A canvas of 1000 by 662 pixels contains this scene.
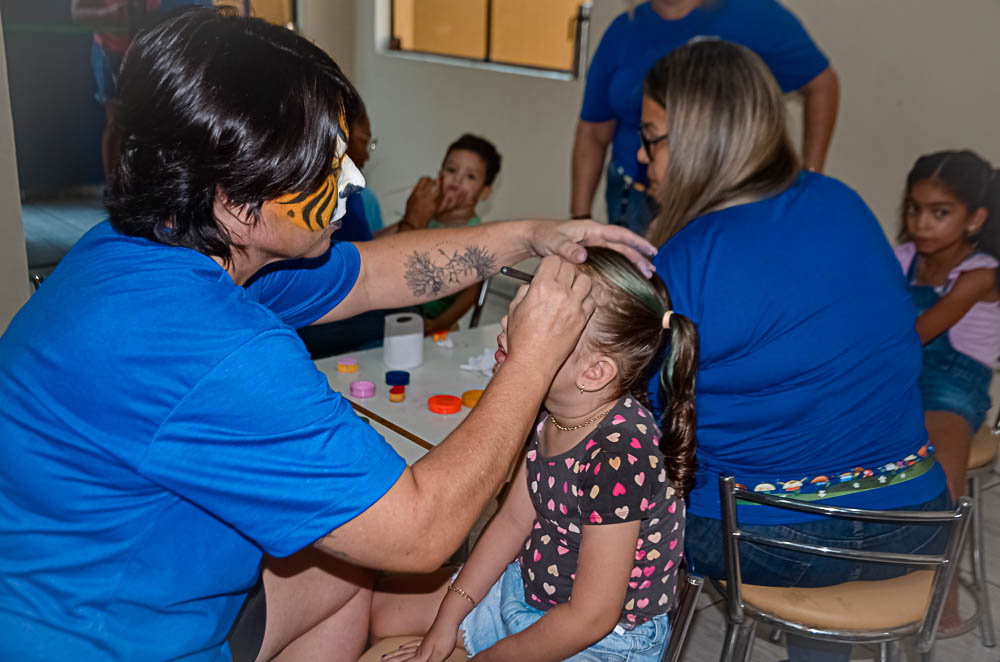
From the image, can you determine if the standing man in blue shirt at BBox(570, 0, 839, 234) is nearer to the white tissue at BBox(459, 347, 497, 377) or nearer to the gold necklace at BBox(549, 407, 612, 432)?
the white tissue at BBox(459, 347, 497, 377)

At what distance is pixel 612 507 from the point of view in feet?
4.06

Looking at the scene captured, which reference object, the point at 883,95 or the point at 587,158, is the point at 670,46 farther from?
the point at 883,95

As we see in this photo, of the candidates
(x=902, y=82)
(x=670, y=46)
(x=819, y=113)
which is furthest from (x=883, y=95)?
(x=670, y=46)

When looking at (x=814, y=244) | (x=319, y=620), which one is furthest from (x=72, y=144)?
(x=814, y=244)

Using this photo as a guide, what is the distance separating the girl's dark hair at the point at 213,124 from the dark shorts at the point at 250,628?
54 centimetres

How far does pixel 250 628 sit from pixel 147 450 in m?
0.46

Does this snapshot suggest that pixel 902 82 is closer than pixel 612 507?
No

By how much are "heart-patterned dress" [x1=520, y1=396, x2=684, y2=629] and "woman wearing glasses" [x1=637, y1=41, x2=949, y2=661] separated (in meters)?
0.18

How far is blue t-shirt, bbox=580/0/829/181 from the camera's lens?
254 cm

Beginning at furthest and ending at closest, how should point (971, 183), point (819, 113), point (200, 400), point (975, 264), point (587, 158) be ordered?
point (587, 158) < point (819, 113) < point (971, 183) < point (975, 264) < point (200, 400)

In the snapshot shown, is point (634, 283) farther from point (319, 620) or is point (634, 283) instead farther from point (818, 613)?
Answer: point (319, 620)

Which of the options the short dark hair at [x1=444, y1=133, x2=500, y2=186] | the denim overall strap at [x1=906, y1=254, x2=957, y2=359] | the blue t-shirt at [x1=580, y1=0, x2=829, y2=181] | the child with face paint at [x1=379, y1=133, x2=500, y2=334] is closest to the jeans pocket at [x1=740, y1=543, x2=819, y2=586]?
the denim overall strap at [x1=906, y1=254, x2=957, y2=359]

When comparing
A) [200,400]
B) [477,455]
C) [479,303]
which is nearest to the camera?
[200,400]

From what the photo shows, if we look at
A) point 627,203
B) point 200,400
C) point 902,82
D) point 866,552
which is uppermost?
point 902,82
